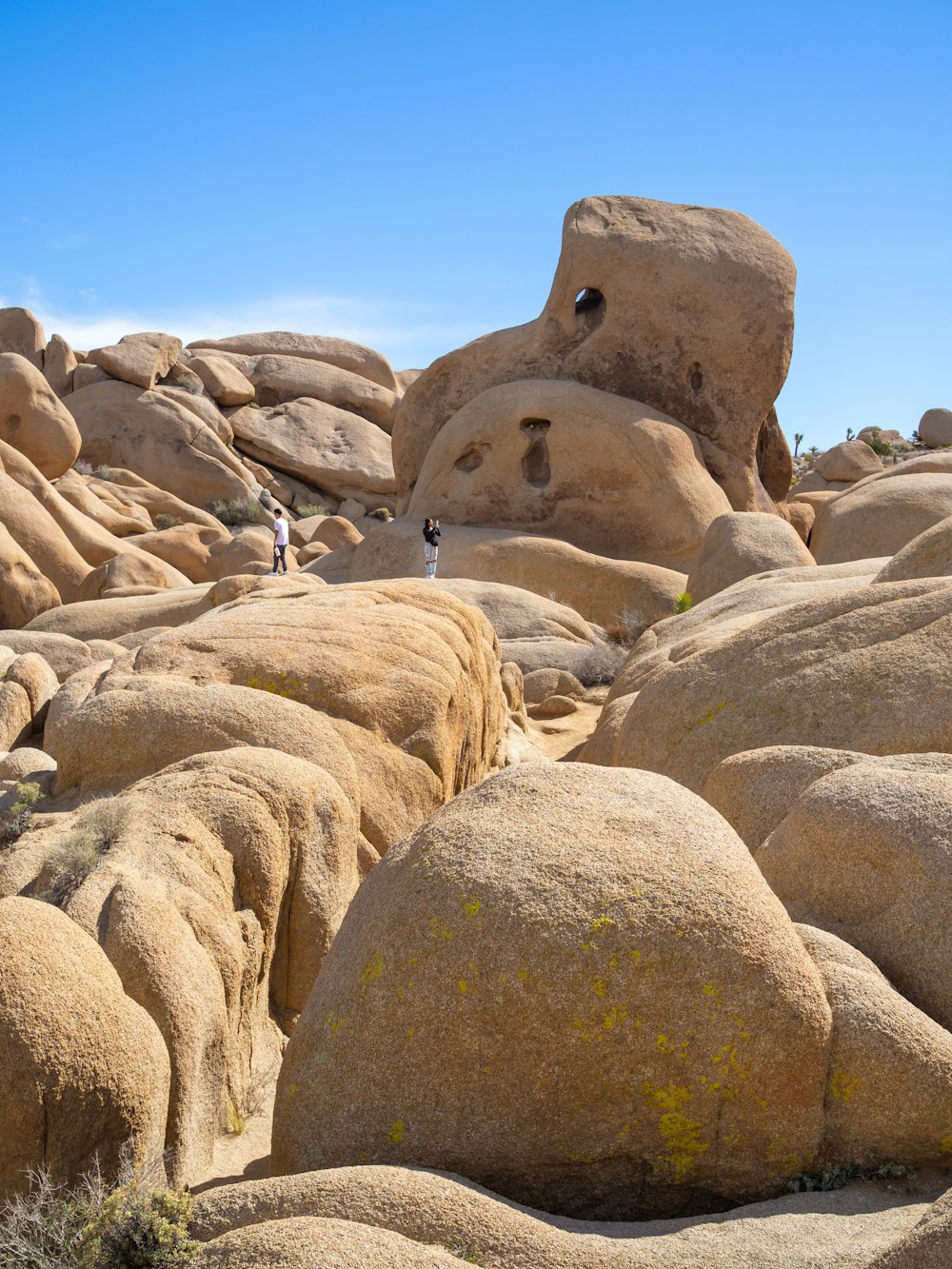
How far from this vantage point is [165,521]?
107 feet

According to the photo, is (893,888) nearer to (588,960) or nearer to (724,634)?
(588,960)

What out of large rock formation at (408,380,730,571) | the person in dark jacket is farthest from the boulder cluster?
large rock formation at (408,380,730,571)

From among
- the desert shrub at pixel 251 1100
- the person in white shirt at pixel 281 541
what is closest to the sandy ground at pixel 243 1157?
the desert shrub at pixel 251 1100

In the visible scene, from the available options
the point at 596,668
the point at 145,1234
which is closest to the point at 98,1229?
the point at 145,1234

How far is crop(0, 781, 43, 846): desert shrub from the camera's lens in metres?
6.85

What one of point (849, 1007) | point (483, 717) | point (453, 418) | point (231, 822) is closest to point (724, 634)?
point (483, 717)

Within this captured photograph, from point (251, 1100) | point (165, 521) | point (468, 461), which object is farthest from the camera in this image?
point (165, 521)

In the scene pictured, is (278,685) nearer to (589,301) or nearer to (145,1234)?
(145,1234)

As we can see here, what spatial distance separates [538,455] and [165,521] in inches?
534

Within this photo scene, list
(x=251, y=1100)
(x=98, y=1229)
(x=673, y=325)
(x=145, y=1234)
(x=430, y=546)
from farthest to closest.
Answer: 1. (x=673, y=325)
2. (x=430, y=546)
3. (x=251, y=1100)
4. (x=98, y=1229)
5. (x=145, y=1234)

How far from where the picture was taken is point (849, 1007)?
156 inches

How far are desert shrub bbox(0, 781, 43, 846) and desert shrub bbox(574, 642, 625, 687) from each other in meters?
10.5

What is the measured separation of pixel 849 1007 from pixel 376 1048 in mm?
1512

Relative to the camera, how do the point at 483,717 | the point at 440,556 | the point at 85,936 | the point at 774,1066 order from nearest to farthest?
the point at 774,1066 → the point at 85,936 → the point at 483,717 → the point at 440,556
